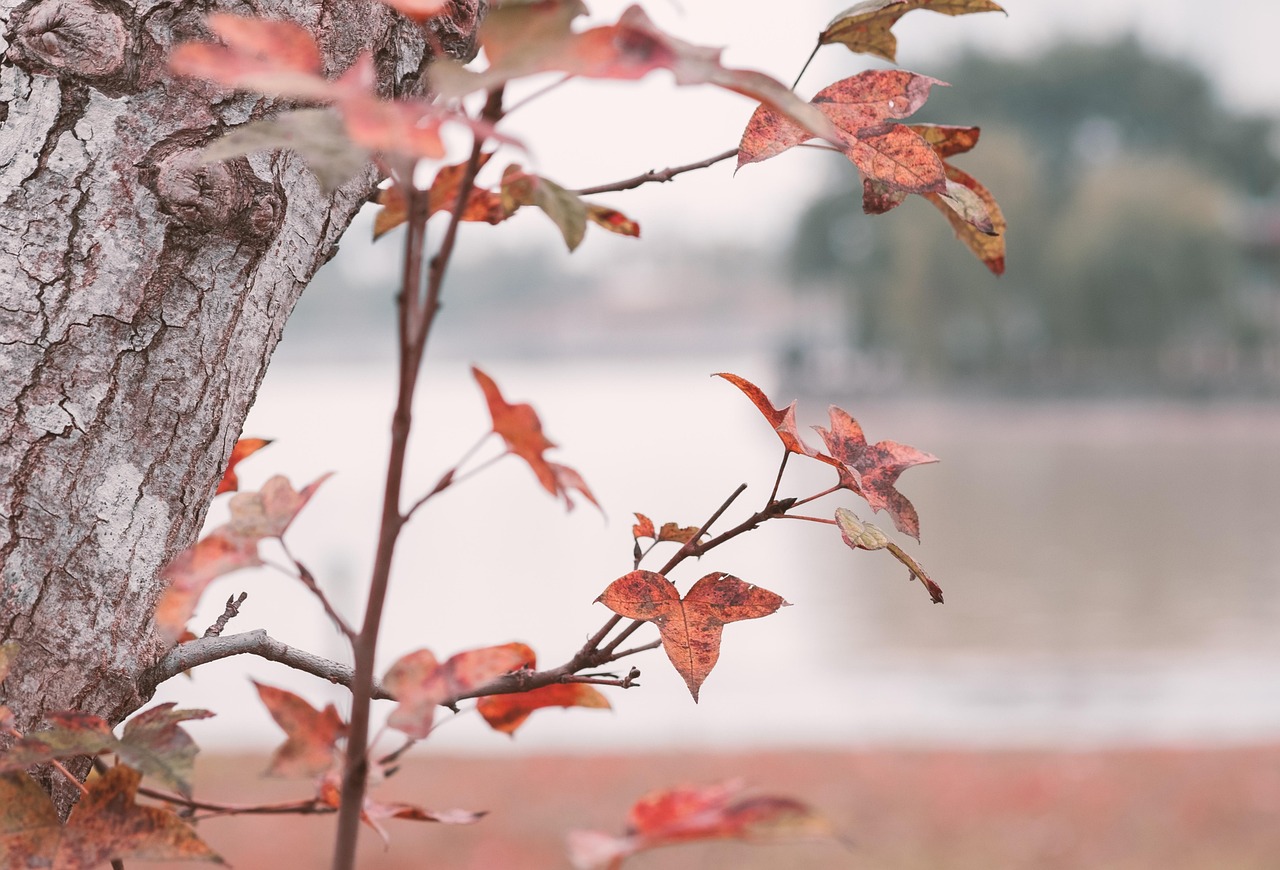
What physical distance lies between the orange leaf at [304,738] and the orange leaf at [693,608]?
12cm

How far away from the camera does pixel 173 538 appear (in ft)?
1.63

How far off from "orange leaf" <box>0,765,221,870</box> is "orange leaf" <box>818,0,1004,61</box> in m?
0.37

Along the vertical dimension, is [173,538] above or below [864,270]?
below

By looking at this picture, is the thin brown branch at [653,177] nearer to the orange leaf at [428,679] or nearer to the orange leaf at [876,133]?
the orange leaf at [876,133]

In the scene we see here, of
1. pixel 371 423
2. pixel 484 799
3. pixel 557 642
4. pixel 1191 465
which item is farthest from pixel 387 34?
pixel 371 423

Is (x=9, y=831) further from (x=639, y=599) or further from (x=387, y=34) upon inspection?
(x=387, y=34)

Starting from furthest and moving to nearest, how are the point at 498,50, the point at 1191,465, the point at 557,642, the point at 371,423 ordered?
the point at 371,423 < the point at 1191,465 < the point at 557,642 < the point at 498,50

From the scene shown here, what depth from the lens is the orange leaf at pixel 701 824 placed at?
0.27 m

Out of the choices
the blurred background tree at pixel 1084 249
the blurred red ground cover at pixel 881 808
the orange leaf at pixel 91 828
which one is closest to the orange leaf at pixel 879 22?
the orange leaf at pixel 91 828

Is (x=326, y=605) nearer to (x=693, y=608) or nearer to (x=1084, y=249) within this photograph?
(x=693, y=608)

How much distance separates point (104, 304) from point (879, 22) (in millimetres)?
323

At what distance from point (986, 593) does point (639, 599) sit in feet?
24.6

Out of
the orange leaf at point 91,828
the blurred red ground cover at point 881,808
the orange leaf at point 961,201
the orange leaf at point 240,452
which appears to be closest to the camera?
the orange leaf at point 91,828

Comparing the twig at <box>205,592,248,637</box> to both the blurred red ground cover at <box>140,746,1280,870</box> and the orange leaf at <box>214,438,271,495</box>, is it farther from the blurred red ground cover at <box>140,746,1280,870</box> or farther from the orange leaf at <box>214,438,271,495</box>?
the blurred red ground cover at <box>140,746,1280,870</box>
